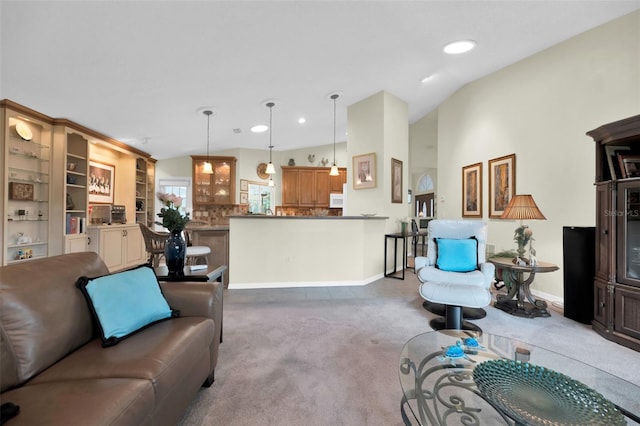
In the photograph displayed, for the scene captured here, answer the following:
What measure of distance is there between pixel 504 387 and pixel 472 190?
404 centimetres

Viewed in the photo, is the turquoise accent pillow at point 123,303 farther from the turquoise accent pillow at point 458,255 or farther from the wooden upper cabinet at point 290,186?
the wooden upper cabinet at point 290,186

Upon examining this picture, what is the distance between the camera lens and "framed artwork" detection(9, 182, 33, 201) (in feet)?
11.8

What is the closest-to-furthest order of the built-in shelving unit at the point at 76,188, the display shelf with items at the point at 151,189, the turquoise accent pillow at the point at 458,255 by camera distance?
the turquoise accent pillow at the point at 458,255 → the built-in shelving unit at the point at 76,188 → the display shelf with items at the point at 151,189

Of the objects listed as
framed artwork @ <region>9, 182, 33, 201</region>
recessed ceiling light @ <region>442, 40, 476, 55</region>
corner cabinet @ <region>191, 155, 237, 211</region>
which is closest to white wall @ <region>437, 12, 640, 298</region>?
recessed ceiling light @ <region>442, 40, 476, 55</region>

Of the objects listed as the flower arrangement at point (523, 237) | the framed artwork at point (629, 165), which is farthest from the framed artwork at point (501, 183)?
the framed artwork at point (629, 165)

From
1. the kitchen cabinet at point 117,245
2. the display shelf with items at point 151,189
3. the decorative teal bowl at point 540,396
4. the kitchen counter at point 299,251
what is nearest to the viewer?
the decorative teal bowl at point 540,396

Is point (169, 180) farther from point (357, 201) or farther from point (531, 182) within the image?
point (531, 182)

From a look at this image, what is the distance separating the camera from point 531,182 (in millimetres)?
3654

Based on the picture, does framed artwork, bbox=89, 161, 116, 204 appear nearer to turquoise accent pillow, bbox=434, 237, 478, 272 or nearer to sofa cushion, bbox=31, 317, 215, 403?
sofa cushion, bbox=31, 317, 215, 403

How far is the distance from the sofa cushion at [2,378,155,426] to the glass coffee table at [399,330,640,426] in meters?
1.00

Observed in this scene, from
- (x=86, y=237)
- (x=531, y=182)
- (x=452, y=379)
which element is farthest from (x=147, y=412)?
(x=86, y=237)

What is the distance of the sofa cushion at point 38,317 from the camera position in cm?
104

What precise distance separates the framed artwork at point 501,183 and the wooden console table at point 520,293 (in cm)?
115

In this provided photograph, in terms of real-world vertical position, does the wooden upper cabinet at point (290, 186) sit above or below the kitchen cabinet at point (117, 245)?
above
